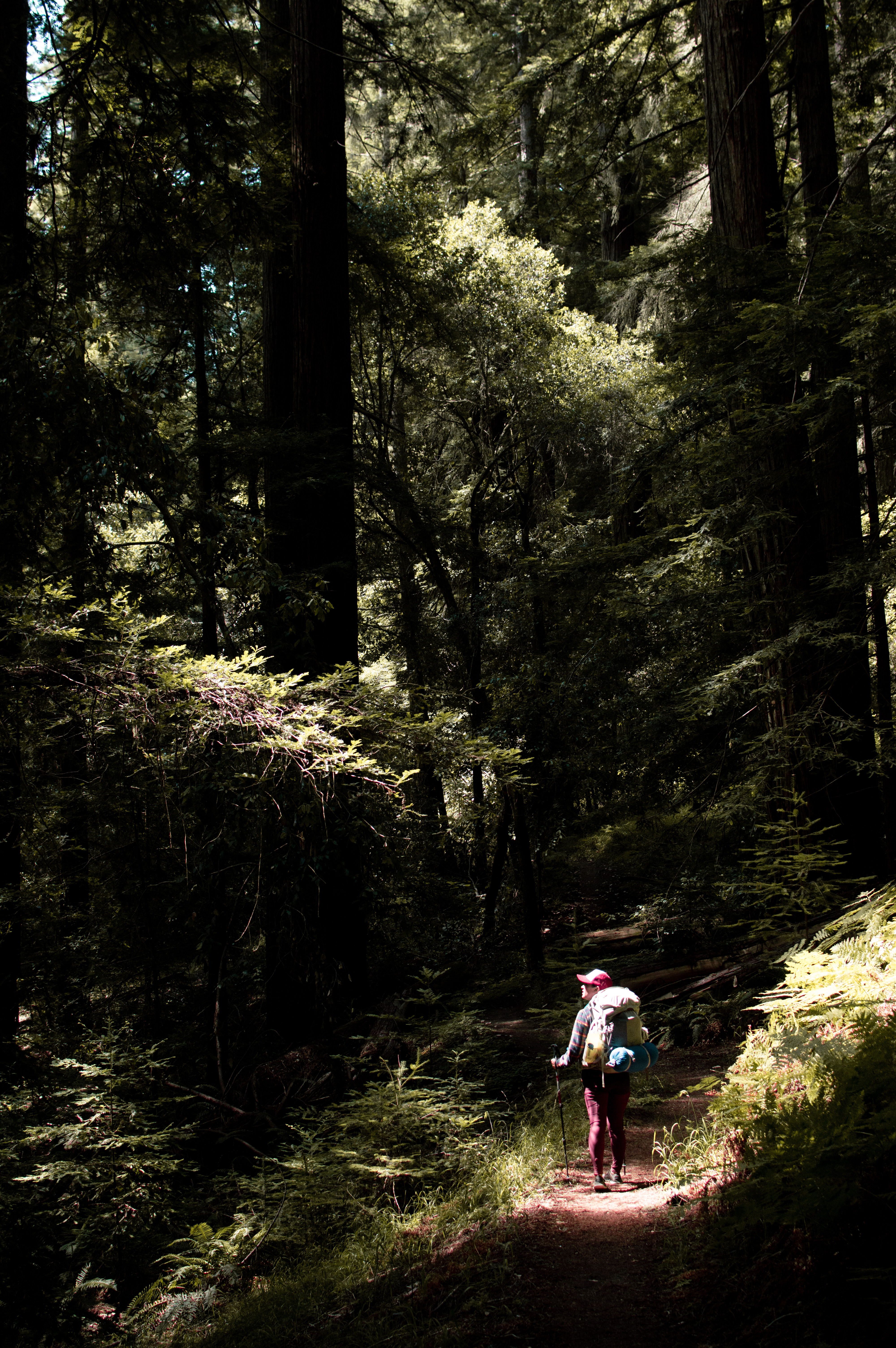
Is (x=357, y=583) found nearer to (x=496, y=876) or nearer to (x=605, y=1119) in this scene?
(x=496, y=876)

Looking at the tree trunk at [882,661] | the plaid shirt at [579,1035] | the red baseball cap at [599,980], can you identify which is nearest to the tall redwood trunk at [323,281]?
the red baseball cap at [599,980]

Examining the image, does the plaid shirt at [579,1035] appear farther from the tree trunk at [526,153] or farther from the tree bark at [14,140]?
the tree trunk at [526,153]

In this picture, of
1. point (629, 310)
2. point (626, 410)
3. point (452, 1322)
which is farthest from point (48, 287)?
point (629, 310)

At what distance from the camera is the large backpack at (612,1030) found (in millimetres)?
5133

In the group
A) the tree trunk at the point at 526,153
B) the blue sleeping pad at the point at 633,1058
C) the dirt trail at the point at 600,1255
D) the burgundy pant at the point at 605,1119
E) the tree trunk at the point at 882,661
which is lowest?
the dirt trail at the point at 600,1255

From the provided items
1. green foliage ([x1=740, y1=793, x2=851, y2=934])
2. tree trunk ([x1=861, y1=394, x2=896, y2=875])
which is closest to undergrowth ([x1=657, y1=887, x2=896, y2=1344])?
green foliage ([x1=740, y1=793, x2=851, y2=934])

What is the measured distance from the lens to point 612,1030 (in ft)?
17.0

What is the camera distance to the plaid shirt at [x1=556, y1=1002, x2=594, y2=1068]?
5.36m

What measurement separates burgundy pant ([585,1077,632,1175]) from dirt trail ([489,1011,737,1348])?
0.56ft

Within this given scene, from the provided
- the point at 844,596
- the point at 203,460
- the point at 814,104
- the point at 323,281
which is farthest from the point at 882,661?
the point at 203,460

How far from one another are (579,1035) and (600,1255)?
1.36 metres

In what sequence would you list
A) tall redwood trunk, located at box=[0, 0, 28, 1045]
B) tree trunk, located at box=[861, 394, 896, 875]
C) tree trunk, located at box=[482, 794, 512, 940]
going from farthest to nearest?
tree trunk, located at box=[482, 794, 512, 940] → tree trunk, located at box=[861, 394, 896, 875] → tall redwood trunk, located at box=[0, 0, 28, 1045]

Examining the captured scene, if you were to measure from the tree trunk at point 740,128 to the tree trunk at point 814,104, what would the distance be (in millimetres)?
1015

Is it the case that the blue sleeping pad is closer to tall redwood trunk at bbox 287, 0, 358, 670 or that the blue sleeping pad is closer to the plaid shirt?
the plaid shirt
